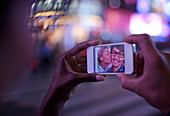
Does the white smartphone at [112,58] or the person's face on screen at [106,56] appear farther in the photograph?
the person's face on screen at [106,56]

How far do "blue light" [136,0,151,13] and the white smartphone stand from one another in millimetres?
11299

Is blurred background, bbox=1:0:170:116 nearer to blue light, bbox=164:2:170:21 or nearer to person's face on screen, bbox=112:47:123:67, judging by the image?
blue light, bbox=164:2:170:21

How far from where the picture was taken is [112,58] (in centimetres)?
127

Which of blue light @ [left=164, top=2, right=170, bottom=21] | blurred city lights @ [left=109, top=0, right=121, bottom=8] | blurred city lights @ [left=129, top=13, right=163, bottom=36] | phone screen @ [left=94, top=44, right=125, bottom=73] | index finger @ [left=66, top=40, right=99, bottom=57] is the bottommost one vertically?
phone screen @ [left=94, top=44, right=125, bottom=73]

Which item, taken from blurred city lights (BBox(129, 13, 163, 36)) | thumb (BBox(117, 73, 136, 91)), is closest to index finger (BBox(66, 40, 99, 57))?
thumb (BBox(117, 73, 136, 91))

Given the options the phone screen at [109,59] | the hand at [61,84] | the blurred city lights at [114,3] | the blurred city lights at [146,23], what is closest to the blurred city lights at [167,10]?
the blurred city lights at [146,23]

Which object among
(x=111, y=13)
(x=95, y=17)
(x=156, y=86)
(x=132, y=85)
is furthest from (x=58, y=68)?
(x=111, y=13)

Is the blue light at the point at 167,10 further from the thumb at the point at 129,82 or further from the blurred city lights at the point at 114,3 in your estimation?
the thumb at the point at 129,82

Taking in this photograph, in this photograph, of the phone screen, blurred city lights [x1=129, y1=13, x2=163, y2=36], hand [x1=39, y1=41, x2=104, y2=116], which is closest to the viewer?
hand [x1=39, y1=41, x2=104, y2=116]

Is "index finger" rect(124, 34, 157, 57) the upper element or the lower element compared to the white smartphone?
upper

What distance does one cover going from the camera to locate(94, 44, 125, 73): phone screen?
1203 millimetres

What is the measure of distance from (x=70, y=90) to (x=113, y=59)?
34 centimetres

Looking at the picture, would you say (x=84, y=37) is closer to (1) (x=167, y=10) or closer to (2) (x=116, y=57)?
(1) (x=167, y=10)

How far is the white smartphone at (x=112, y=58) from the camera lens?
1131mm
